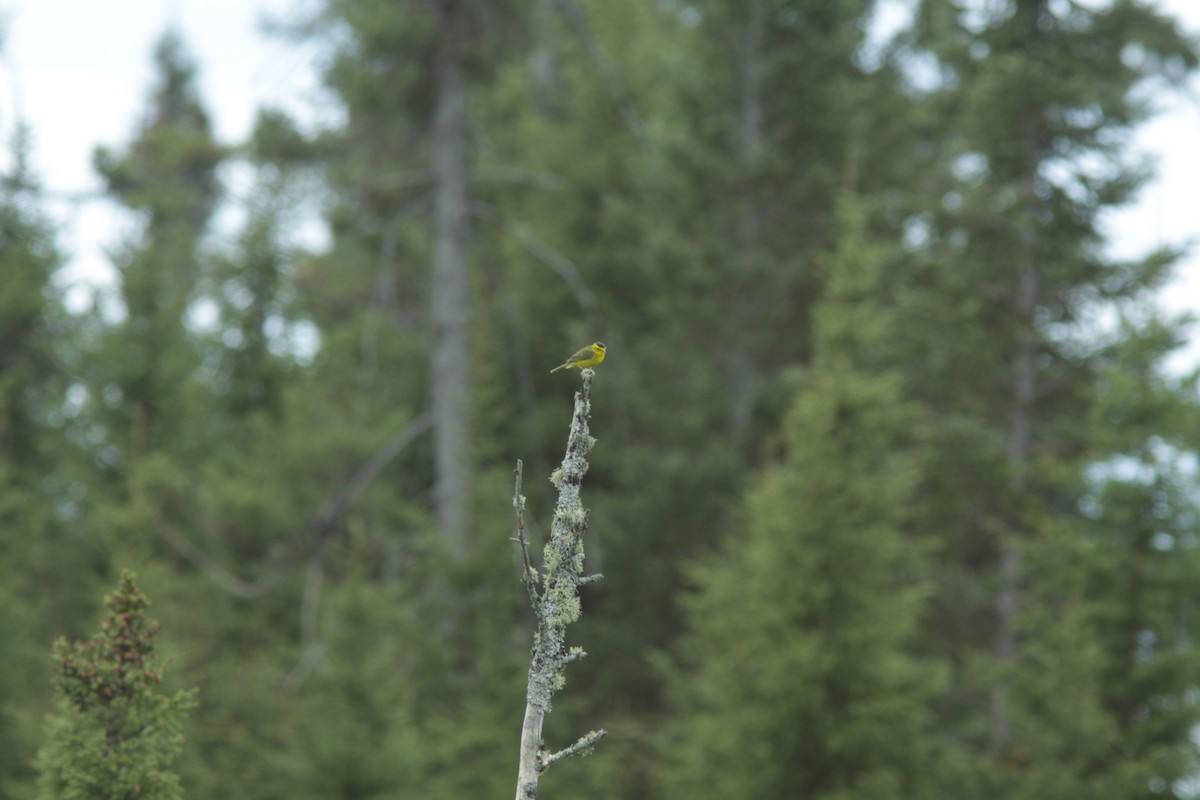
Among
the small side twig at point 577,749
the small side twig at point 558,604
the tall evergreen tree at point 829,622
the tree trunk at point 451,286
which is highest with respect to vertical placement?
the tree trunk at point 451,286

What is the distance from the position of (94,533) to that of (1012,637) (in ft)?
41.8

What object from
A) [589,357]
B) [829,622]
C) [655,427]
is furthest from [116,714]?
[655,427]

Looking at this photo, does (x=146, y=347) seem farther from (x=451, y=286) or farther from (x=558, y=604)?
(x=558, y=604)

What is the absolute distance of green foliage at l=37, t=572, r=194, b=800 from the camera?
5117 mm

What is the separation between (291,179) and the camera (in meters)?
17.2

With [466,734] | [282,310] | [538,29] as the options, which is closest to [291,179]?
[282,310]

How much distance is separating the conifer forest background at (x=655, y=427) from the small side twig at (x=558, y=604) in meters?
2.14

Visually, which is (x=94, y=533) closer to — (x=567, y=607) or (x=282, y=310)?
(x=282, y=310)

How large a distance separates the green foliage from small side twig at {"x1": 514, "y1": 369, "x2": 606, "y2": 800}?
6.59 ft

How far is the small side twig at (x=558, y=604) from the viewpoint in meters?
3.89

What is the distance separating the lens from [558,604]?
4.06m

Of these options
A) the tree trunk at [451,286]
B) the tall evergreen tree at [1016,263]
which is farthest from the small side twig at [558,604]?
the tall evergreen tree at [1016,263]

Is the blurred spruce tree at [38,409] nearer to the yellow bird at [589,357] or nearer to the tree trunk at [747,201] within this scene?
the tree trunk at [747,201]

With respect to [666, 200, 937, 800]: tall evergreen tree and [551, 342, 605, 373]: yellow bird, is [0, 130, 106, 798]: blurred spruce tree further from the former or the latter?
[551, 342, 605, 373]: yellow bird
